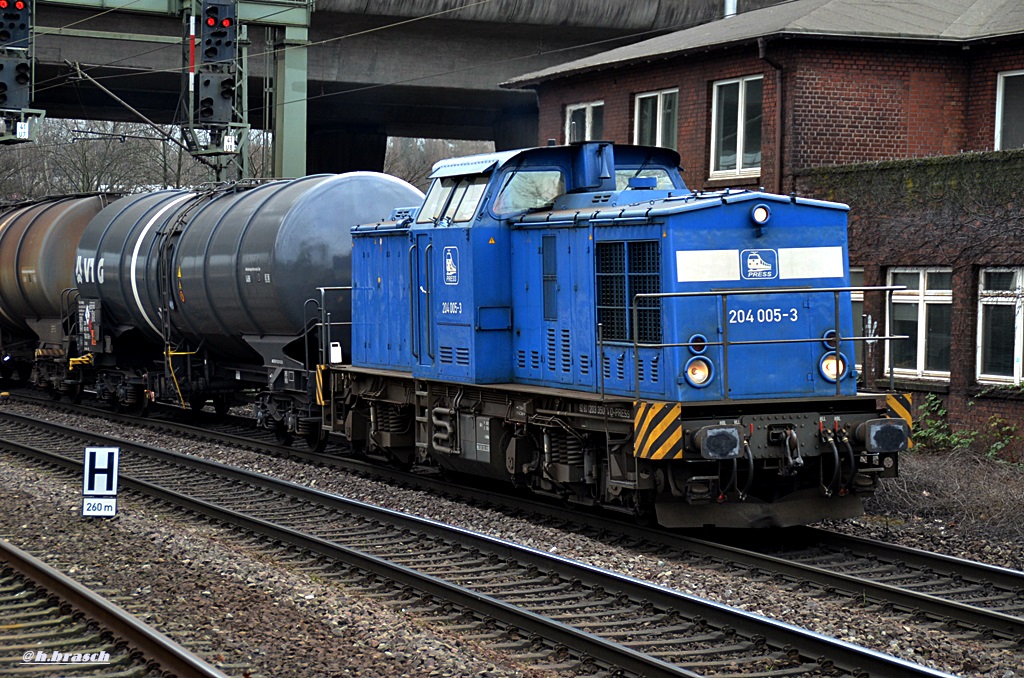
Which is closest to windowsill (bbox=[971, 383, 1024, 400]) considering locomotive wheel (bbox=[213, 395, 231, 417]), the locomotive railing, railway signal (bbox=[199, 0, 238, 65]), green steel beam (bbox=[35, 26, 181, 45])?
the locomotive railing

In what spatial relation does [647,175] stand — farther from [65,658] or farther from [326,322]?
[65,658]

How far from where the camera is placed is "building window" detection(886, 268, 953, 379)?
1686 centimetres

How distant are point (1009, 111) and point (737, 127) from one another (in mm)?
4192

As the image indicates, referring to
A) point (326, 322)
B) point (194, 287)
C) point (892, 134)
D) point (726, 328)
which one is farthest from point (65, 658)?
point (892, 134)

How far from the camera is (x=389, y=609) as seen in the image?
28.8 feet

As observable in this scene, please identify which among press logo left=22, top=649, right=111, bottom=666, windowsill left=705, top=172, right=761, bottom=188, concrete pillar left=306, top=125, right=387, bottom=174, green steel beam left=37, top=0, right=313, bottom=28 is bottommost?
press logo left=22, top=649, right=111, bottom=666

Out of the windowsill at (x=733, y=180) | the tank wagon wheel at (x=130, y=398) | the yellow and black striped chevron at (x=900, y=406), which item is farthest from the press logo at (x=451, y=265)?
the tank wagon wheel at (x=130, y=398)

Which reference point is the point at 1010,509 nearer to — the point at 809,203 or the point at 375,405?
the point at 809,203

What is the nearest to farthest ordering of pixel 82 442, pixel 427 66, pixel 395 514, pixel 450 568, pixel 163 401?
pixel 450 568 → pixel 395 514 → pixel 82 442 → pixel 163 401 → pixel 427 66

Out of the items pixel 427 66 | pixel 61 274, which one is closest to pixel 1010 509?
pixel 61 274

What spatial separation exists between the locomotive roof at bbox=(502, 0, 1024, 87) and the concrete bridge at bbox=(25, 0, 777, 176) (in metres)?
9.28

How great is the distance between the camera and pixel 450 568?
10.0 m

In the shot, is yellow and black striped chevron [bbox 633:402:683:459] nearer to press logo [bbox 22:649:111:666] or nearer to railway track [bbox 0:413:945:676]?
railway track [bbox 0:413:945:676]

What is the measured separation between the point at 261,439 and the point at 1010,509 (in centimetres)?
1090
